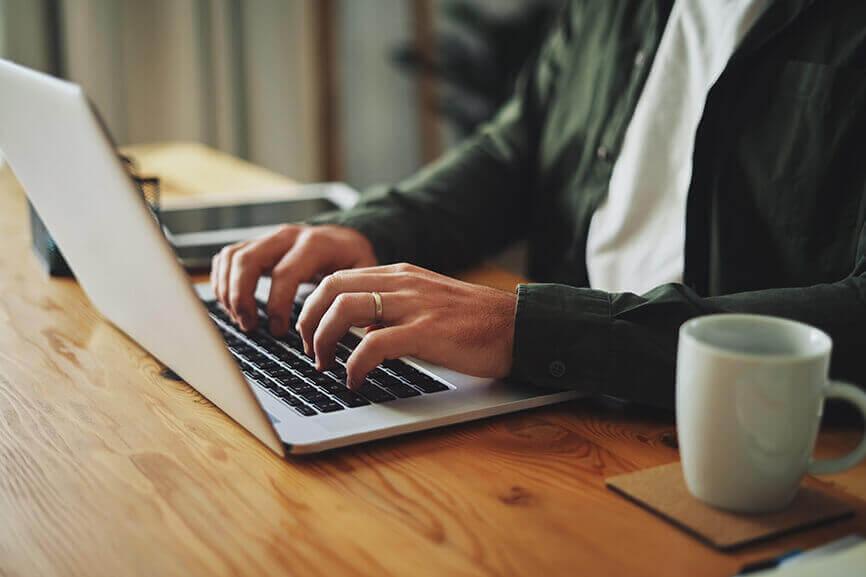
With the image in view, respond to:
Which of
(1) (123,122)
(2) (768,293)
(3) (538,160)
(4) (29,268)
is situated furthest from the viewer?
(1) (123,122)

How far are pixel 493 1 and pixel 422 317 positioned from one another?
9.33 feet

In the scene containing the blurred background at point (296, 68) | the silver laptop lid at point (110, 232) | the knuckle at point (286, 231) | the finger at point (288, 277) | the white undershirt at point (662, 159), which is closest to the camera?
the silver laptop lid at point (110, 232)

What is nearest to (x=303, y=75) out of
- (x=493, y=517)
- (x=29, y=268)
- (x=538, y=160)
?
(x=538, y=160)

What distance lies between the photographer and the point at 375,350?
29.8 inches

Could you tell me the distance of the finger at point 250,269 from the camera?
0.96 m

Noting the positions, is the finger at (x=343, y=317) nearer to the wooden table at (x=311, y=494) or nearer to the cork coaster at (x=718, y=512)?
the wooden table at (x=311, y=494)

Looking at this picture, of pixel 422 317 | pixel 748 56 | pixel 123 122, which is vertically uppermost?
pixel 748 56

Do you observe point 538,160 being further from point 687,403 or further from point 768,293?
point 687,403

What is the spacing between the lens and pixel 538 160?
149cm

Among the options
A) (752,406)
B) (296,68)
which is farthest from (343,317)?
(296,68)

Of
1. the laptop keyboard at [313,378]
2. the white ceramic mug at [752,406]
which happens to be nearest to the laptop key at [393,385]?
the laptop keyboard at [313,378]

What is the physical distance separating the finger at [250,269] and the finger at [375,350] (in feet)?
0.73

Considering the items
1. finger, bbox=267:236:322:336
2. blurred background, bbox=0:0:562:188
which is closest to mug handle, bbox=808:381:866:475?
finger, bbox=267:236:322:336

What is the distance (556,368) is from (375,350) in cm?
14
